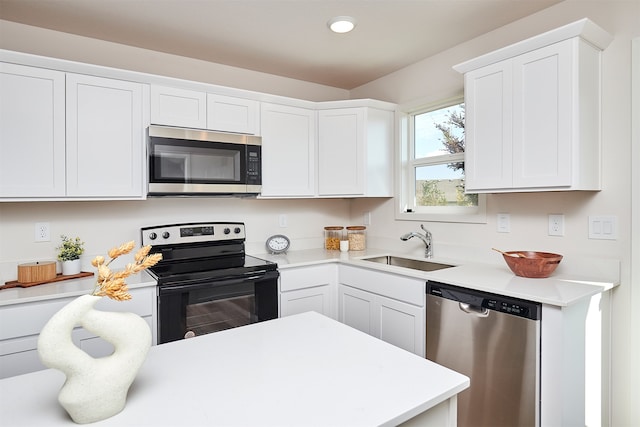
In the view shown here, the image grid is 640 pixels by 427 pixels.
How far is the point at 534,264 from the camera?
198 centimetres

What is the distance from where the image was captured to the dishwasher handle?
1.85 metres

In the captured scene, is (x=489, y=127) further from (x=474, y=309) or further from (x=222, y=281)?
(x=222, y=281)

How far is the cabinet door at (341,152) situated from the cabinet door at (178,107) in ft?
3.21

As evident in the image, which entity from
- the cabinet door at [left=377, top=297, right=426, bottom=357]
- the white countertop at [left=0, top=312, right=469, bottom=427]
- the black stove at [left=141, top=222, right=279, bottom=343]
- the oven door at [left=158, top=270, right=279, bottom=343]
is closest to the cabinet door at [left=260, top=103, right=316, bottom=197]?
the black stove at [left=141, top=222, right=279, bottom=343]

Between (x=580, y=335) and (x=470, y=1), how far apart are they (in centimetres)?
185

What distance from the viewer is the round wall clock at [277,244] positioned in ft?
10.3

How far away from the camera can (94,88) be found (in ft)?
7.24

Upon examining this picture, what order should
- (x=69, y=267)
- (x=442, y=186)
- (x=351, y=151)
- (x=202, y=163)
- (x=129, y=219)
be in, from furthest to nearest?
1. (x=351, y=151)
2. (x=442, y=186)
3. (x=129, y=219)
4. (x=202, y=163)
5. (x=69, y=267)

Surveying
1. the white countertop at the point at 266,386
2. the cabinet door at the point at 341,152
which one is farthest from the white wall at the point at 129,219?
the white countertop at the point at 266,386

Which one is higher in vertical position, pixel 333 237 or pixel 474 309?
pixel 333 237

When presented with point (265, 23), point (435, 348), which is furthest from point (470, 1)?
point (435, 348)

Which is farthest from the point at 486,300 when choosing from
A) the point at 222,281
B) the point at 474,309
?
the point at 222,281

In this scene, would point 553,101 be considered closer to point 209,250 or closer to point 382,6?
point 382,6

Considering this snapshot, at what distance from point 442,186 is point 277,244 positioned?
1434 millimetres
